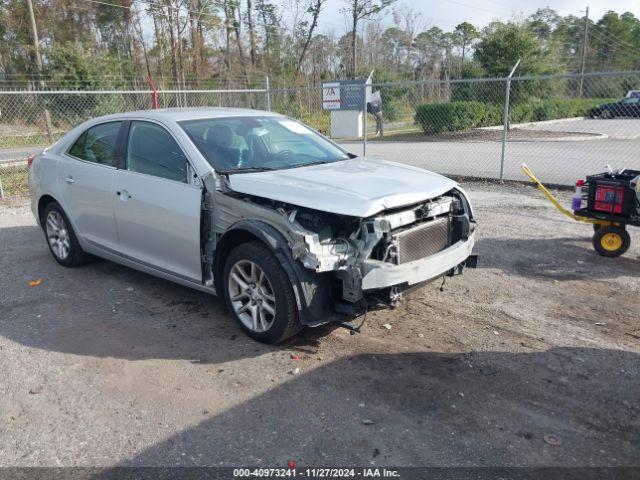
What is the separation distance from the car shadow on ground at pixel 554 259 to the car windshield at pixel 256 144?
2.25m

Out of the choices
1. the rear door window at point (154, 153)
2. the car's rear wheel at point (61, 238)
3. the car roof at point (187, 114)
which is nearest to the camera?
the rear door window at point (154, 153)

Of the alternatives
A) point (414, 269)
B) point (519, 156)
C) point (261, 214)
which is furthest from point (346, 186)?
point (519, 156)

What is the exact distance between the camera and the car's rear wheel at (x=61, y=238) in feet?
19.2

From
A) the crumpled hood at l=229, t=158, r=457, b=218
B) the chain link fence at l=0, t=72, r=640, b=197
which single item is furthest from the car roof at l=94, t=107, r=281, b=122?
the chain link fence at l=0, t=72, r=640, b=197

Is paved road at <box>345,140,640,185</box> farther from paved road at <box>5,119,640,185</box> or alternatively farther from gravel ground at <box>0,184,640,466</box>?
gravel ground at <box>0,184,640,466</box>

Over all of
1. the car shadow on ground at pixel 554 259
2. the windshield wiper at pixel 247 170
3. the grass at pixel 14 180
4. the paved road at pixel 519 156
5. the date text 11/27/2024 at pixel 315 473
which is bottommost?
the date text 11/27/2024 at pixel 315 473

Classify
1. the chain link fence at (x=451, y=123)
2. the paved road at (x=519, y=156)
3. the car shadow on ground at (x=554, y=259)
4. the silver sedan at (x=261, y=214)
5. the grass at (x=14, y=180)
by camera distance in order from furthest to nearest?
the chain link fence at (x=451, y=123) < the paved road at (x=519, y=156) < the grass at (x=14, y=180) < the car shadow on ground at (x=554, y=259) < the silver sedan at (x=261, y=214)

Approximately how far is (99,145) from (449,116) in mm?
20064

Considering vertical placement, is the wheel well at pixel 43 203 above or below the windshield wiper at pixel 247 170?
below

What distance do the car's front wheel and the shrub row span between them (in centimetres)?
2092

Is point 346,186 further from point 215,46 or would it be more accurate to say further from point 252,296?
point 215,46

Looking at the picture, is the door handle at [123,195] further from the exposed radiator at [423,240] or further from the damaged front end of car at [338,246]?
the exposed radiator at [423,240]

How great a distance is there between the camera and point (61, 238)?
6062mm

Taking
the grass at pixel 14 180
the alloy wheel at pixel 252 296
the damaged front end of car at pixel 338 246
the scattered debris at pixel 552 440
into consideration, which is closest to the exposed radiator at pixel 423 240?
the damaged front end of car at pixel 338 246
